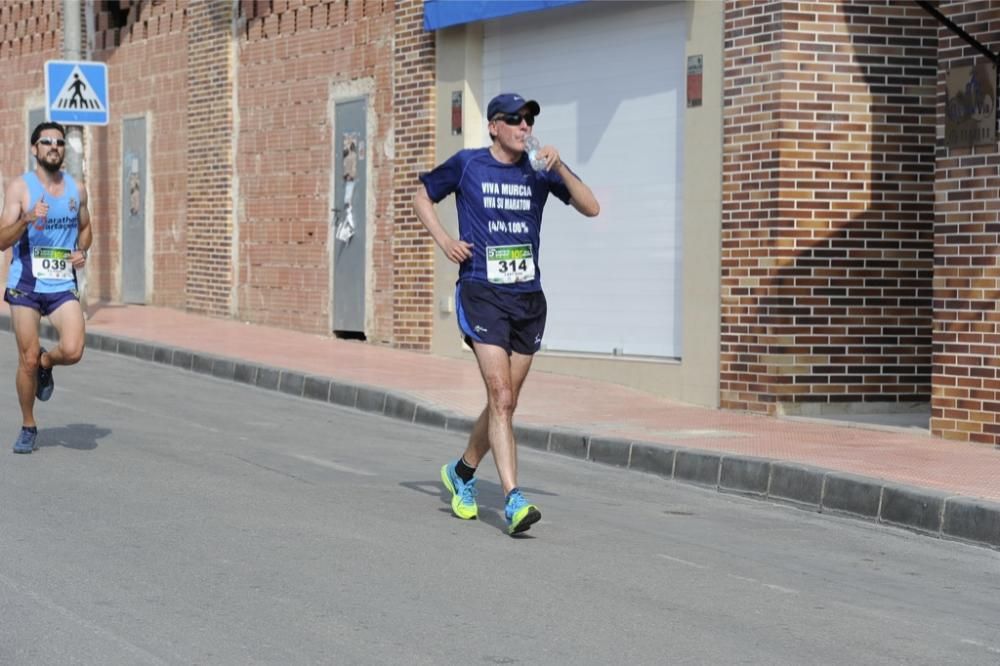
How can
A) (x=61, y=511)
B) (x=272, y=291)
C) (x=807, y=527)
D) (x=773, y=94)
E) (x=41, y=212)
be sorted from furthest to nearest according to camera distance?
(x=272, y=291) < (x=773, y=94) < (x=41, y=212) < (x=807, y=527) < (x=61, y=511)

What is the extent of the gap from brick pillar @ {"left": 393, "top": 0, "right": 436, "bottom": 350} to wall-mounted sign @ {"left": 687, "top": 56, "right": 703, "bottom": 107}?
4494 mm

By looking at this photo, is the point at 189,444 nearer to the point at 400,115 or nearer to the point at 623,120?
the point at 623,120

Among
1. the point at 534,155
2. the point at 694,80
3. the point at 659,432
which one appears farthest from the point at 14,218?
the point at 694,80

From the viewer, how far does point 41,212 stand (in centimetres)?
1046

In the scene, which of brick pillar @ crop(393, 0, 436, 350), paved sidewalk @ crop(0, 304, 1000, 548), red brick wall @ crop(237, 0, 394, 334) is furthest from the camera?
red brick wall @ crop(237, 0, 394, 334)

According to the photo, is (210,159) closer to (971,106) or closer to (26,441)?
(26,441)

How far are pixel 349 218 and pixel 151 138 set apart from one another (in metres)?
6.03

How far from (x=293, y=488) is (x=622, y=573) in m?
2.69

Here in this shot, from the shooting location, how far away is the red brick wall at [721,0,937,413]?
45.9 feet

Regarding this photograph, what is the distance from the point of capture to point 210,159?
23062 millimetres

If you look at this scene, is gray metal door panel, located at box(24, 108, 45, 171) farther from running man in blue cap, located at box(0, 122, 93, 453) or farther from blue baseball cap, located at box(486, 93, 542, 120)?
blue baseball cap, located at box(486, 93, 542, 120)

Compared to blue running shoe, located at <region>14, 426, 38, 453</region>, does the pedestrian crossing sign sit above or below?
above

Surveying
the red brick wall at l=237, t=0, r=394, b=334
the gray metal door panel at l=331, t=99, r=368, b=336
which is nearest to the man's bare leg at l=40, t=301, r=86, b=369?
the red brick wall at l=237, t=0, r=394, b=334

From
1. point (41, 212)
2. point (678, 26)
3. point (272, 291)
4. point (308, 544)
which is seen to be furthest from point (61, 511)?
point (272, 291)
